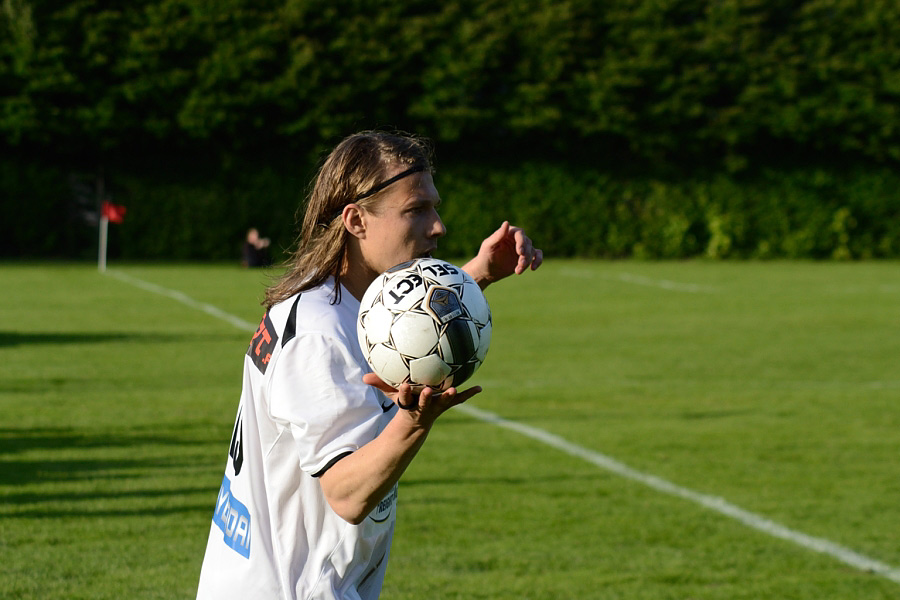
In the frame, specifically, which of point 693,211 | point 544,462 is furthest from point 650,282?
point 544,462

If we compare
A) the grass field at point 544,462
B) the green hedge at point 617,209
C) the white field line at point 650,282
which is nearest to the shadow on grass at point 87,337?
the grass field at point 544,462

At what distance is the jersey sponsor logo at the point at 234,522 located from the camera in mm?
3125

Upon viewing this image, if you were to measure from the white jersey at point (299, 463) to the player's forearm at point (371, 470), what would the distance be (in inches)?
1.7

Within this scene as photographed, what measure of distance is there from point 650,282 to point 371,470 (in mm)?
26481

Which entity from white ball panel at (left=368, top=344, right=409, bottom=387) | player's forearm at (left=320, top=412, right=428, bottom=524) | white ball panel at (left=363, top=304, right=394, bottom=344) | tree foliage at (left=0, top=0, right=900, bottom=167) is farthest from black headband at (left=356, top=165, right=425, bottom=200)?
tree foliage at (left=0, top=0, right=900, bottom=167)

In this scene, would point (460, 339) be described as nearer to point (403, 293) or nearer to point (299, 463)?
point (403, 293)

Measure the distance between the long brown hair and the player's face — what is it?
36mm

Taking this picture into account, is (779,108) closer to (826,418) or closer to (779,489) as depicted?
(826,418)

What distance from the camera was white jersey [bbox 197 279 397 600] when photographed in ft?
9.26

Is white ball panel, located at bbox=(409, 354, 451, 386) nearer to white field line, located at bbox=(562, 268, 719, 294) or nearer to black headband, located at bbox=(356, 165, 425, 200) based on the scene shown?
black headband, located at bbox=(356, 165, 425, 200)

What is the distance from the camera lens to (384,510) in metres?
3.05

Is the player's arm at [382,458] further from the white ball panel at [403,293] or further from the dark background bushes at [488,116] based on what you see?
the dark background bushes at [488,116]

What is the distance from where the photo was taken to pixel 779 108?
39531mm

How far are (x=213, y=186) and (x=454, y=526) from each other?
3250cm
